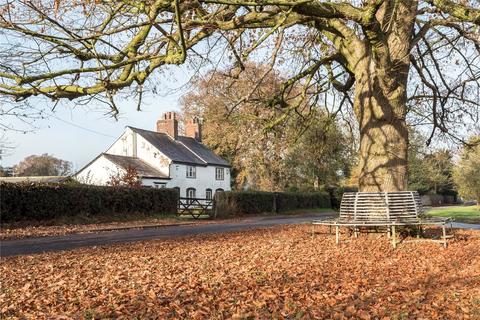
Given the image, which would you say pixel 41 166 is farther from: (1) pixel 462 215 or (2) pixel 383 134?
(2) pixel 383 134

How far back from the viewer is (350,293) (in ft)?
20.2

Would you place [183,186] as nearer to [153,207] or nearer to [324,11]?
[153,207]

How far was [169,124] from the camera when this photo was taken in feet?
169

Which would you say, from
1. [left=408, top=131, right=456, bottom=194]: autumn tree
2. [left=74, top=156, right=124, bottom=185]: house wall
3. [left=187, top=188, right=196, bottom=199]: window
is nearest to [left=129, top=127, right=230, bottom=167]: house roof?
[left=187, top=188, right=196, bottom=199]: window

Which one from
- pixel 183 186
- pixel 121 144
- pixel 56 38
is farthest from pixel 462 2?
pixel 121 144

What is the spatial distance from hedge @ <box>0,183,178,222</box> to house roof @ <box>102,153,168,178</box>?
13015mm

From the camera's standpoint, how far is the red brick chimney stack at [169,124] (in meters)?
51.3

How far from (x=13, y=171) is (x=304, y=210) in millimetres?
47297

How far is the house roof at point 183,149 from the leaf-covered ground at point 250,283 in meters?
36.7

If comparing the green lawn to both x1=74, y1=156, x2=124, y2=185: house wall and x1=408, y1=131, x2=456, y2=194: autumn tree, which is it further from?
x1=74, y1=156, x2=124, y2=185: house wall

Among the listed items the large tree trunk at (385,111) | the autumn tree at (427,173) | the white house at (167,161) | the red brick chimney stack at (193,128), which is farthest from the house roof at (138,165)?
the large tree trunk at (385,111)

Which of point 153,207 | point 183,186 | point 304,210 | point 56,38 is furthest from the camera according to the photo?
point 183,186

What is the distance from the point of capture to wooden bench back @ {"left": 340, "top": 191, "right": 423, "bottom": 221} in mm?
11258

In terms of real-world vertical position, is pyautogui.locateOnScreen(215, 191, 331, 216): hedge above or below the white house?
below
